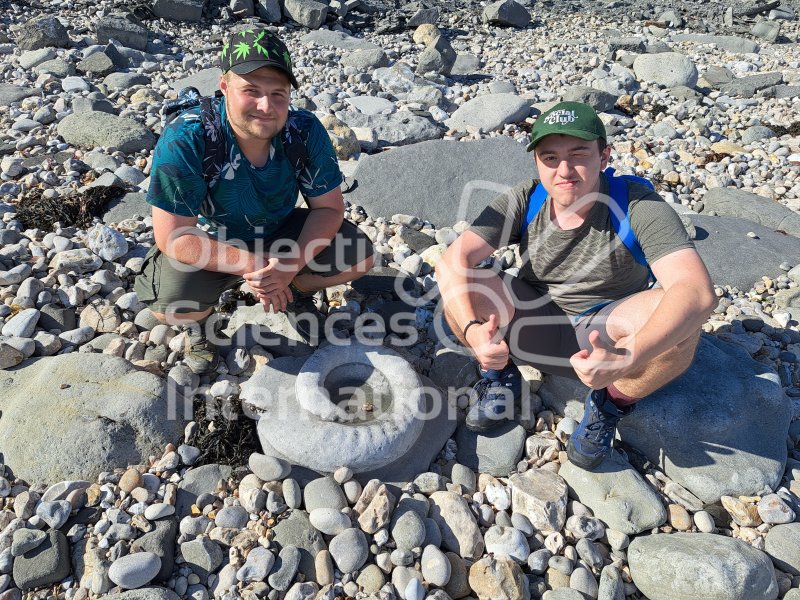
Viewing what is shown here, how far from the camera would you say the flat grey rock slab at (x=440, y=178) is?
223 inches

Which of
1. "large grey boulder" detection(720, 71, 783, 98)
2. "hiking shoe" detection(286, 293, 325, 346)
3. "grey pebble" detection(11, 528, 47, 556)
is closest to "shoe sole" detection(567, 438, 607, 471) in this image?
"hiking shoe" detection(286, 293, 325, 346)

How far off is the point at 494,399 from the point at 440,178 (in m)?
A: 2.92

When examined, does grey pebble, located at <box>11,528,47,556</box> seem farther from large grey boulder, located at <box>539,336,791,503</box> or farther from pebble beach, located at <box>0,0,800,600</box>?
large grey boulder, located at <box>539,336,791,503</box>

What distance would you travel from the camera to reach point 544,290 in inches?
143

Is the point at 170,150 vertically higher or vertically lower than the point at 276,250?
higher

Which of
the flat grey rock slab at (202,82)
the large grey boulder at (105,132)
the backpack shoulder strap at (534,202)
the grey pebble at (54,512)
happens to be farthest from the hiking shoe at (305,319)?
the flat grey rock slab at (202,82)

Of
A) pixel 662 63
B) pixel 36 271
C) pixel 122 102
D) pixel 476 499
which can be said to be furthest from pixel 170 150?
pixel 662 63

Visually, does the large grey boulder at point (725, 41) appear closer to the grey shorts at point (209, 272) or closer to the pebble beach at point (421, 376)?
the pebble beach at point (421, 376)

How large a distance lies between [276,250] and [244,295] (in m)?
0.70

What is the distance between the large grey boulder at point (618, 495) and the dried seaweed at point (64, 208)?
14.1 ft

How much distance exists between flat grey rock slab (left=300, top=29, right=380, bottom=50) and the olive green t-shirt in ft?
25.7

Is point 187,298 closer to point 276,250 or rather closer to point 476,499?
point 276,250

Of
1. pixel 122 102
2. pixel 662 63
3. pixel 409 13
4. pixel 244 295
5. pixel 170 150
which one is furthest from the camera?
pixel 409 13

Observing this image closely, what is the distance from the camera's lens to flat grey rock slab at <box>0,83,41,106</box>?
285 inches
